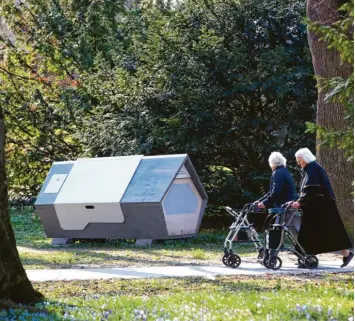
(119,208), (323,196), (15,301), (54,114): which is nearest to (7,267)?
(15,301)

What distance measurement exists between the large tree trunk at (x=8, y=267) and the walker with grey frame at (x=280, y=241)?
188 inches

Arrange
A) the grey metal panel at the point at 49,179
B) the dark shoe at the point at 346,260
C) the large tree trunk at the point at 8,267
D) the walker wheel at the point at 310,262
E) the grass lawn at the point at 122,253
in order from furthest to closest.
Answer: the grey metal panel at the point at 49,179 → the grass lawn at the point at 122,253 → the dark shoe at the point at 346,260 → the walker wheel at the point at 310,262 → the large tree trunk at the point at 8,267

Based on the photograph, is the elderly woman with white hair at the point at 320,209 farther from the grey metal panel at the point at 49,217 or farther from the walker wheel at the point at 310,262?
the grey metal panel at the point at 49,217

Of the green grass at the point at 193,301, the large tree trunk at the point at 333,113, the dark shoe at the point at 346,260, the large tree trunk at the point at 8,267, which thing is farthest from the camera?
the large tree trunk at the point at 333,113

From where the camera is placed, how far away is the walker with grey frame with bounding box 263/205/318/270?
12.9 m

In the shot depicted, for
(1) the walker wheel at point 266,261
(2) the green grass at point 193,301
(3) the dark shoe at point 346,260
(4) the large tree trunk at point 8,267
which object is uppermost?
(4) the large tree trunk at point 8,267

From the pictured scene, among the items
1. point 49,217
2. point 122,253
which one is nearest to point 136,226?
point 122,253

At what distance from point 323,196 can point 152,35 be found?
440 inches

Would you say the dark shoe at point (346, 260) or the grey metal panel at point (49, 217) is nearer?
the dark shoe at point (346, 260)

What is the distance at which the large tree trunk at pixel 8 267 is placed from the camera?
867 centimetres

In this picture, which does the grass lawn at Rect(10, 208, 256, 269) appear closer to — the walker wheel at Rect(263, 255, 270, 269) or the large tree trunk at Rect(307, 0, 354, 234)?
the walker wheel at Rect(263, 255, 270, 269)

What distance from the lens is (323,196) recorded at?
42.3ft

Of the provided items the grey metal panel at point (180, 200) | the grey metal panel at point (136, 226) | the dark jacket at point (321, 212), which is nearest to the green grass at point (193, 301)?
the dark jacket at point (321, 212)

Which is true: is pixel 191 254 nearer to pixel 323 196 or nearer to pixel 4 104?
pixel 323 196
